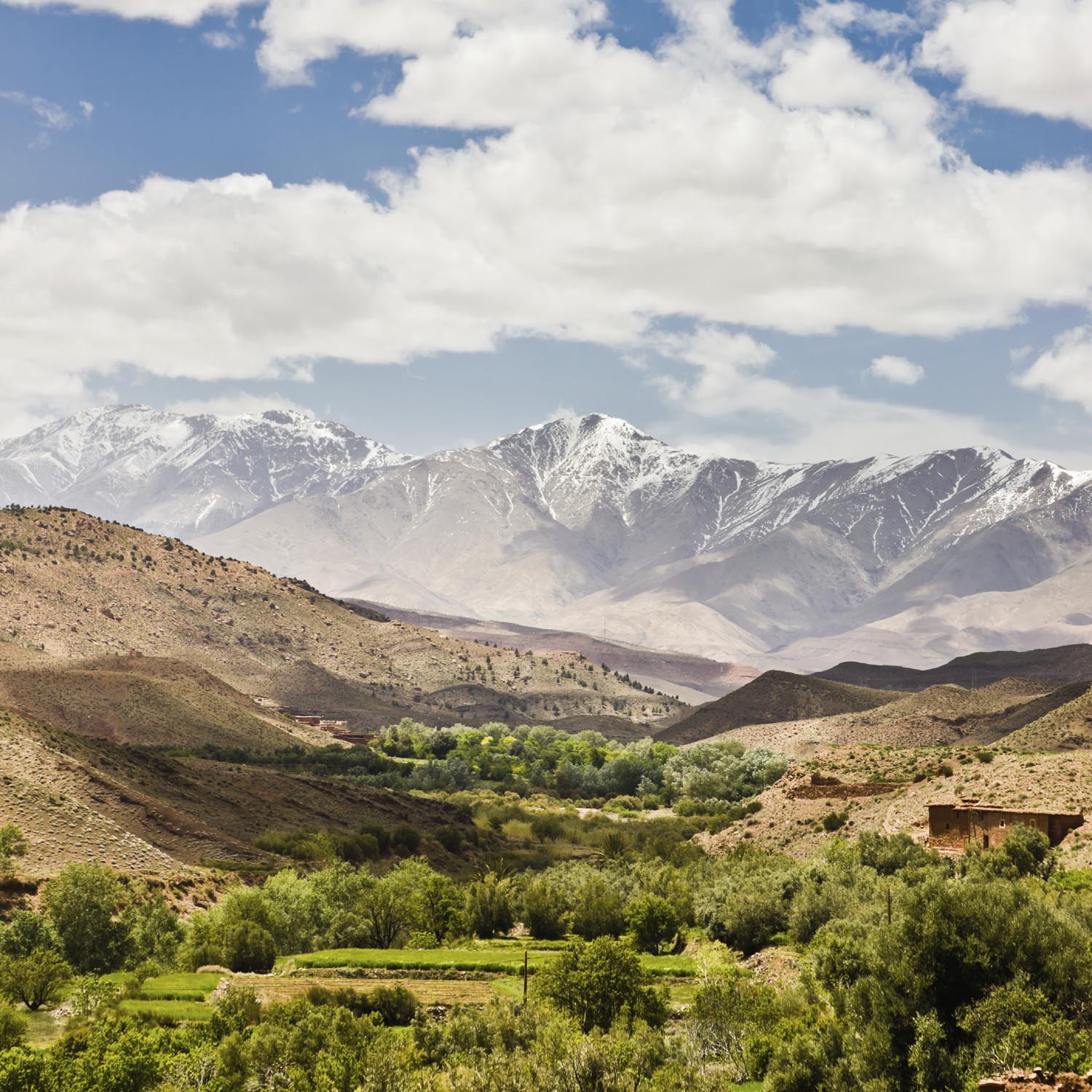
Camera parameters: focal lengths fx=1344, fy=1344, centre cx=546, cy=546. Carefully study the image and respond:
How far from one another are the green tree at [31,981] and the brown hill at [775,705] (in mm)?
123700

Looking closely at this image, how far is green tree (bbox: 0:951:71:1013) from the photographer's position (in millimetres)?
40500

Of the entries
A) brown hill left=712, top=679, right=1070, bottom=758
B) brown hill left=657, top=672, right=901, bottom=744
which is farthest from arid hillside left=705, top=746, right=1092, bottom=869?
brown hill left=657, top=672, right=901, bottom=744

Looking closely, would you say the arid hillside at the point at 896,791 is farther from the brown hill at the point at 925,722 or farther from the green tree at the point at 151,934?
the brown hill at the point at 925,722

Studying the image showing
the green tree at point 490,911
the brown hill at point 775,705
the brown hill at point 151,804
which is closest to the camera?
the green tree at point 490,911

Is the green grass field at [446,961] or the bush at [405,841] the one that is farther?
the bush at [405,841]

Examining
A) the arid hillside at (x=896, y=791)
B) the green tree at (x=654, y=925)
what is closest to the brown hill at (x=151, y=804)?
the green tree at (x=654, y=925)

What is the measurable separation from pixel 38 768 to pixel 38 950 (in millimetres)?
22676

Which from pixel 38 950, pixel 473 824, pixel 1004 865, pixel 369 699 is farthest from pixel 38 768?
pixel 369 699

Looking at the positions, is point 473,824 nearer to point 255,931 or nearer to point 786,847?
point 786,847

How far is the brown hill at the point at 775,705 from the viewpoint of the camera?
6516 inches

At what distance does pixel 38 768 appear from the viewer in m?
67.2

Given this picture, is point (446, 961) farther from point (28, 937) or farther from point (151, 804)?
point (151, 804)

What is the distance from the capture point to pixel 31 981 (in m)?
40.9

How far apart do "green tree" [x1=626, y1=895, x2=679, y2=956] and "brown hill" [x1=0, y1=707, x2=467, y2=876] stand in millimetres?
23807
